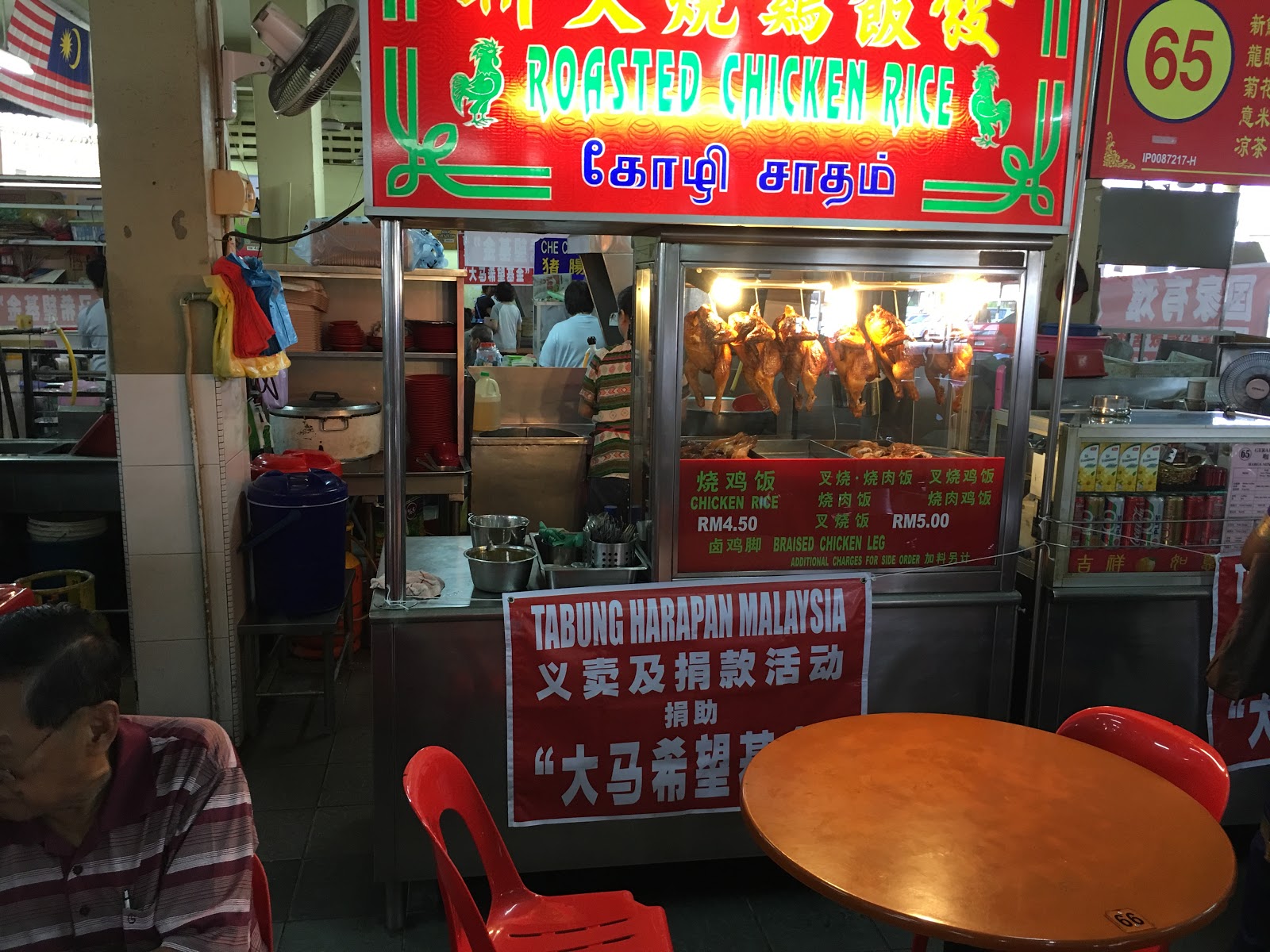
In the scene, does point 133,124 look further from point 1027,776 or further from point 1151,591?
point 1151,591

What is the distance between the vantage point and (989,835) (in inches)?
73.0

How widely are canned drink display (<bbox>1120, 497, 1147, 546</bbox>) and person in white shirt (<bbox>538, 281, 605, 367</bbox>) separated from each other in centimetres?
428

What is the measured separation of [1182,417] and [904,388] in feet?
3.73

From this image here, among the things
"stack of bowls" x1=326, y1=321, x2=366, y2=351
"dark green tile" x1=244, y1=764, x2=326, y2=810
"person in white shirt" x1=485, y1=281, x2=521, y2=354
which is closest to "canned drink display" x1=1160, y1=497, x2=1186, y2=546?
"dark green tile" x1=244, y1=764, x2=326, y2=810

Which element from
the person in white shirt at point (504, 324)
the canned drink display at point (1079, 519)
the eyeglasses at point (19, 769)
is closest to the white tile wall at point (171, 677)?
the eyeglasses at point (19, 769)

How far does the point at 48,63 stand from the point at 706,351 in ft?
21.1

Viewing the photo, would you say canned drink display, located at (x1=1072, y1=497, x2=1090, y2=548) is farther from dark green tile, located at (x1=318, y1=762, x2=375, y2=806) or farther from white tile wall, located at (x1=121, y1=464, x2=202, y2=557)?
white tile wall, located at (x1=121, y1=464, x2=202, y2=557)

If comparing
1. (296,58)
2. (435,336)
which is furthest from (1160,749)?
(435,336)

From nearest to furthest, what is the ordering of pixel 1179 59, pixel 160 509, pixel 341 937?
pixel 341 937 → pixel 1179 59 → pixel 160 509

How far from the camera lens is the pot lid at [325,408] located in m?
5.27

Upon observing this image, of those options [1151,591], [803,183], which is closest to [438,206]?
[803,183]

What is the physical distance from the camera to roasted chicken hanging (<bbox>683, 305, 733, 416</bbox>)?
3.04 m

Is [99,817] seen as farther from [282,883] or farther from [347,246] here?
[347,246]

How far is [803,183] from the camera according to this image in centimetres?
280
